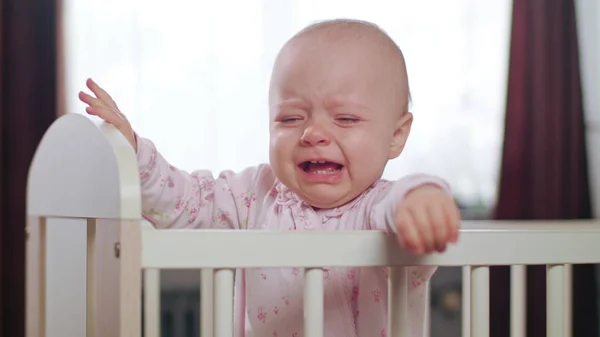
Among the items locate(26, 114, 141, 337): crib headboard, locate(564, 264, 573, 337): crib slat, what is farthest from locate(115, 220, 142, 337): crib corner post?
locate(564, 264, 573, 337): crib slat

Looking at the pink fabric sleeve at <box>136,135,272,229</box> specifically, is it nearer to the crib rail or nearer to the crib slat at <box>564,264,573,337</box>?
the crib rail

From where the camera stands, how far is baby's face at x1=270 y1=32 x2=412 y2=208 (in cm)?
102

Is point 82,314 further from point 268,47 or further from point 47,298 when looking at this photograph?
point 268,47

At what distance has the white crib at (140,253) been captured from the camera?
77 centimetres

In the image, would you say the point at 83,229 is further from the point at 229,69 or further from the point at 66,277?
the point at 229,69

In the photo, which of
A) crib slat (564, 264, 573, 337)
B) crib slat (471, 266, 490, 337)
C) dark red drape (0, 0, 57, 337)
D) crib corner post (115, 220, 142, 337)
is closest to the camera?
crib corner post (115, 220, 142, 337)

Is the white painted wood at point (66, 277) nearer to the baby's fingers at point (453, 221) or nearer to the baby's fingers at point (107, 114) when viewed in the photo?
the baby's fingers at point (107, 114)

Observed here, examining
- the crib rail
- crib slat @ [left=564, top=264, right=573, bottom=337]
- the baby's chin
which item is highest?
the baby's chin

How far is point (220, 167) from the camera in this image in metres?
2.33

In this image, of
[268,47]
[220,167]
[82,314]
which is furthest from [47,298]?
[268,47]

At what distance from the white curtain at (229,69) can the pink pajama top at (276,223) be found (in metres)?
1.15

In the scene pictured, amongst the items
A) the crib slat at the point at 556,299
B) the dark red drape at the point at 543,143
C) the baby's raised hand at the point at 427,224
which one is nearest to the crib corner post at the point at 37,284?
the baby's raised hand at the point at 427,224

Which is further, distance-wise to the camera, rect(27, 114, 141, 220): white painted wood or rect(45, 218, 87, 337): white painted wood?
rect(45, 218, 87, 337): white painted wood

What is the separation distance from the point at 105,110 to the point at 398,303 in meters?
0.45
